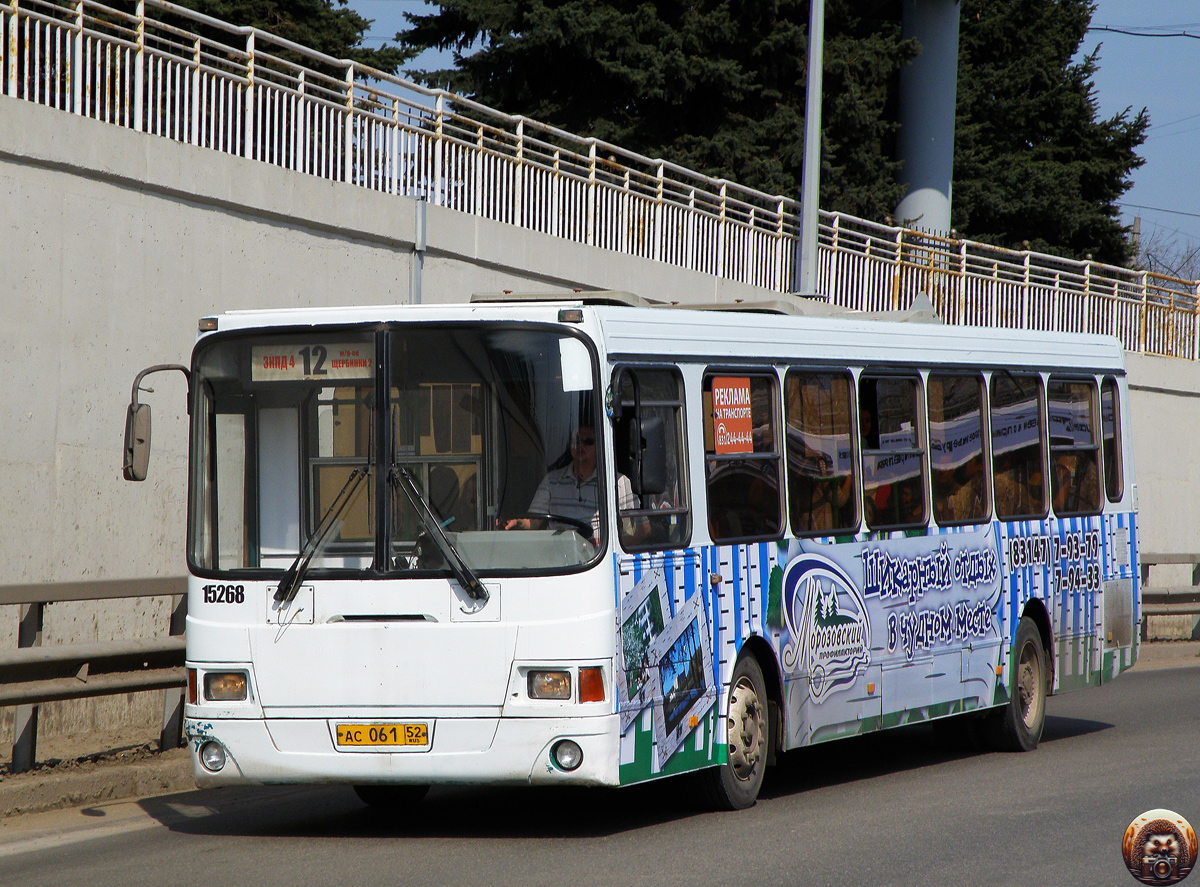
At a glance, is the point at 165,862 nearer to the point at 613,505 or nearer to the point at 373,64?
the point at 613,505

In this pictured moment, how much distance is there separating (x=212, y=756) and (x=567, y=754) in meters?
1.73

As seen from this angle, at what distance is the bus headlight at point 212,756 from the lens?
7.97m

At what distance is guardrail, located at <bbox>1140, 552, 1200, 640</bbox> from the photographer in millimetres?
18688

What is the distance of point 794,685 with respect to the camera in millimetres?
9172

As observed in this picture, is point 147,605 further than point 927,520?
Yes

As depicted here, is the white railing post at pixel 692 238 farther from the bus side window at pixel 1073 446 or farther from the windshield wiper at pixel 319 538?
the windshield wiper at pixel 319 538

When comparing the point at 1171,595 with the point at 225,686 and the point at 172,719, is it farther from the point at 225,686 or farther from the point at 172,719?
the point at 225,686

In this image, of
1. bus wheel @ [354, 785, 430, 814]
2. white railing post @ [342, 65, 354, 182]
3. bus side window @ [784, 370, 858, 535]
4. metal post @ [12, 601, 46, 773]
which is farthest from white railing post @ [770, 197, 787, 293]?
metal post @ [12, 601, 46, 773]

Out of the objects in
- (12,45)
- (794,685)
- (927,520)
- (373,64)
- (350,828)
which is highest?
(373,64)

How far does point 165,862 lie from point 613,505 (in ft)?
8.45

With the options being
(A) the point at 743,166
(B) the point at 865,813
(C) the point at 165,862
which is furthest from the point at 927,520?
(A) the point at 743,166

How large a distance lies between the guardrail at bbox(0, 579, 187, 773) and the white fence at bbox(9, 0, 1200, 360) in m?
4.77

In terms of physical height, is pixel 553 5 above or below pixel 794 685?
above

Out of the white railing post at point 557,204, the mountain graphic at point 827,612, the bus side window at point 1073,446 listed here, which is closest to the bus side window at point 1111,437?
the bus side window at point 1073,446
